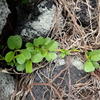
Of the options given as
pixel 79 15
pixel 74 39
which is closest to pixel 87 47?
pixel 74 39

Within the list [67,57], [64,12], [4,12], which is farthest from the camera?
[64,12]

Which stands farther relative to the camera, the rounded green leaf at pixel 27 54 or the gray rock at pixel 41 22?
the gray rock at pixel 41 22

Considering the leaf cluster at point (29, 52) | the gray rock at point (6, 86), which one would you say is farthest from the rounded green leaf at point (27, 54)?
the gray rock at point (6, 86)

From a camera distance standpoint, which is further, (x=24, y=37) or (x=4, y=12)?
(x=24, y=37)

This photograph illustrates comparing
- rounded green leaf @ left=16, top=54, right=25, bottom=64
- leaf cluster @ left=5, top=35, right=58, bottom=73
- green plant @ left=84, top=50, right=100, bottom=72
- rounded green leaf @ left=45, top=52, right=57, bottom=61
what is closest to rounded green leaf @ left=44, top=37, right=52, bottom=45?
leaf cluster @ left=5, top=35, right=58, bottom=73

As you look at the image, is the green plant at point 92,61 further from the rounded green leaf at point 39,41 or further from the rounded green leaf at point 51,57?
the rounded green leaf at point 39,41

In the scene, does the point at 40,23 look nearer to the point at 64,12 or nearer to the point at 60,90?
the point at 64,12

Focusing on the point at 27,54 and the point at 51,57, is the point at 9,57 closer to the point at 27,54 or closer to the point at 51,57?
the point at 27,54
